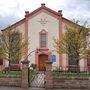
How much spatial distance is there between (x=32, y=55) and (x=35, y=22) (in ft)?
15.9

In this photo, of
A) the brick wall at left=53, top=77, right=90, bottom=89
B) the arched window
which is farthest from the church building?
the brick wall at left=53, top=77, right=90, bottom=89

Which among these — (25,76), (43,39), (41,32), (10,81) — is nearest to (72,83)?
(25,76)

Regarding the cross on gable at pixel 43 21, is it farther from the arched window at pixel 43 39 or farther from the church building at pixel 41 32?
the arched window at pixel 43 39

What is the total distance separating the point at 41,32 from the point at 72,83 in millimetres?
19647

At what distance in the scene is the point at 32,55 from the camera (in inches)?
1911

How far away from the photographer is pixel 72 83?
3002 centimetres

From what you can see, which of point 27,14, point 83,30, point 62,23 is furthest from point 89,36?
point 27,14

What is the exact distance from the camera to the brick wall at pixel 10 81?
3102 cm

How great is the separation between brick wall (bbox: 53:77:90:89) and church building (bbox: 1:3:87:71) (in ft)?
58.3

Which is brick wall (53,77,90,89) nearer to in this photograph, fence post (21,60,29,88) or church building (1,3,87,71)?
fence post (21,60,29,88)

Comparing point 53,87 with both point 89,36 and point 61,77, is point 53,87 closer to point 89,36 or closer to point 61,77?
point 61,77

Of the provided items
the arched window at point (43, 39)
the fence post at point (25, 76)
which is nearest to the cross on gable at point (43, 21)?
the arched window at point (43, 39)

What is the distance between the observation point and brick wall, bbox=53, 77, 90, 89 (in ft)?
98.1

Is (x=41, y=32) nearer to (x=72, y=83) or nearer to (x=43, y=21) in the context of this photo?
(x=43, y=21)
